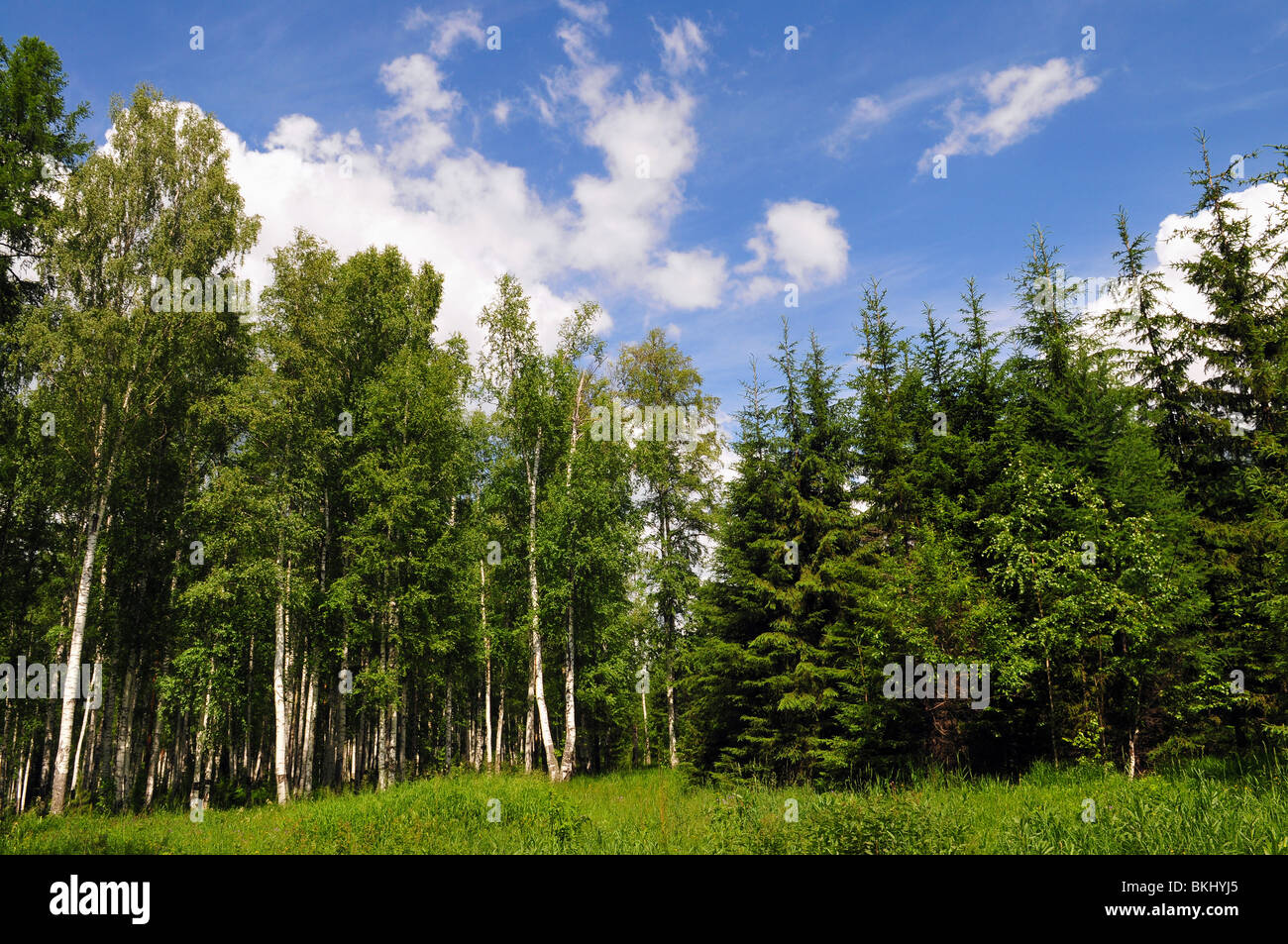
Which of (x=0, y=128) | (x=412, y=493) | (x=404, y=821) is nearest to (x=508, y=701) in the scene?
(x=412, y=493)

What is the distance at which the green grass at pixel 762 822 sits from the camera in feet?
27.0

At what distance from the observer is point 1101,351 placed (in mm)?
17969

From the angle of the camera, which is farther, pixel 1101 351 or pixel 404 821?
pixel 1101 351

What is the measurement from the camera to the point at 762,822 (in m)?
9.32

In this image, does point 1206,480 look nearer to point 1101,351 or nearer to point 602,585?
point 1101,351

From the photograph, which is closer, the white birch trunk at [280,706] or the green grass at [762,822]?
the green grass at [762,822]

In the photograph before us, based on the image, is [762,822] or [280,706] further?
[280,706]

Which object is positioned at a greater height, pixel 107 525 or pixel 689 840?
pixel 107 525

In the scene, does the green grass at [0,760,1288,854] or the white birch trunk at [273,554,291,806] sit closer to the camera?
the green grass at [0,760,1288,854]

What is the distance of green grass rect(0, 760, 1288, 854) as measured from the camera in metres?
8.24
